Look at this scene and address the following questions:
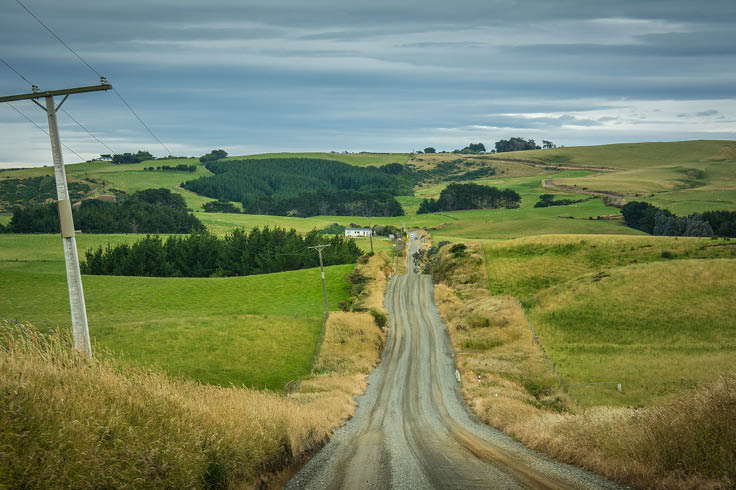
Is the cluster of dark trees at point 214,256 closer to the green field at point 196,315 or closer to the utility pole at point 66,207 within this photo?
the green field at point 196,315

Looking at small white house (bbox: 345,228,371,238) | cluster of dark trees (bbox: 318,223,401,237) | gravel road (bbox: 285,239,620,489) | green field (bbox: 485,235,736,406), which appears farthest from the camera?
small white house (bbox: 345,228,371,238)

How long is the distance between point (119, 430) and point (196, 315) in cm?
6062

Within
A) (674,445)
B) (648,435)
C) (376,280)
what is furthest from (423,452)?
(376,280)

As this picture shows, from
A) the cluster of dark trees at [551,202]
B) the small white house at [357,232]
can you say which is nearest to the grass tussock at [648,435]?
the small white house at [357,232]

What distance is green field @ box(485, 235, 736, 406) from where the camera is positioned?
133ft

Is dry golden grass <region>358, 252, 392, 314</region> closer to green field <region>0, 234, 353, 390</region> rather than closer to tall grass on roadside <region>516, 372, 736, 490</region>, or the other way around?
green field <region>0, 234, 353, 390</region>

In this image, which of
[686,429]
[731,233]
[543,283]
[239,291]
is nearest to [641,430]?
[686,429]

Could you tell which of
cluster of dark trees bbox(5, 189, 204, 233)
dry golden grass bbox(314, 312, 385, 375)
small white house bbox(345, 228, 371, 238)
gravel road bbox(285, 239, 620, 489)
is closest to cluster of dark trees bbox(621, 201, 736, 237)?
small white house bbox(345, 228, 371, 238)

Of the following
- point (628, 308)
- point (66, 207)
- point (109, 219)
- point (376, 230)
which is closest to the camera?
point (66, 207)

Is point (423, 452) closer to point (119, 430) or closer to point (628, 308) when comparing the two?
point (119, 430)

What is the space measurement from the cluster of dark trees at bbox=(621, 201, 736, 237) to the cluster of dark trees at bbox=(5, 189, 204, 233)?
131978 millimetres

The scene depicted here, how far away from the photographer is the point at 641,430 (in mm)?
11570

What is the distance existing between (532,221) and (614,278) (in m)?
86.8

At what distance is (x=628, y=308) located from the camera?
58.4 meters
